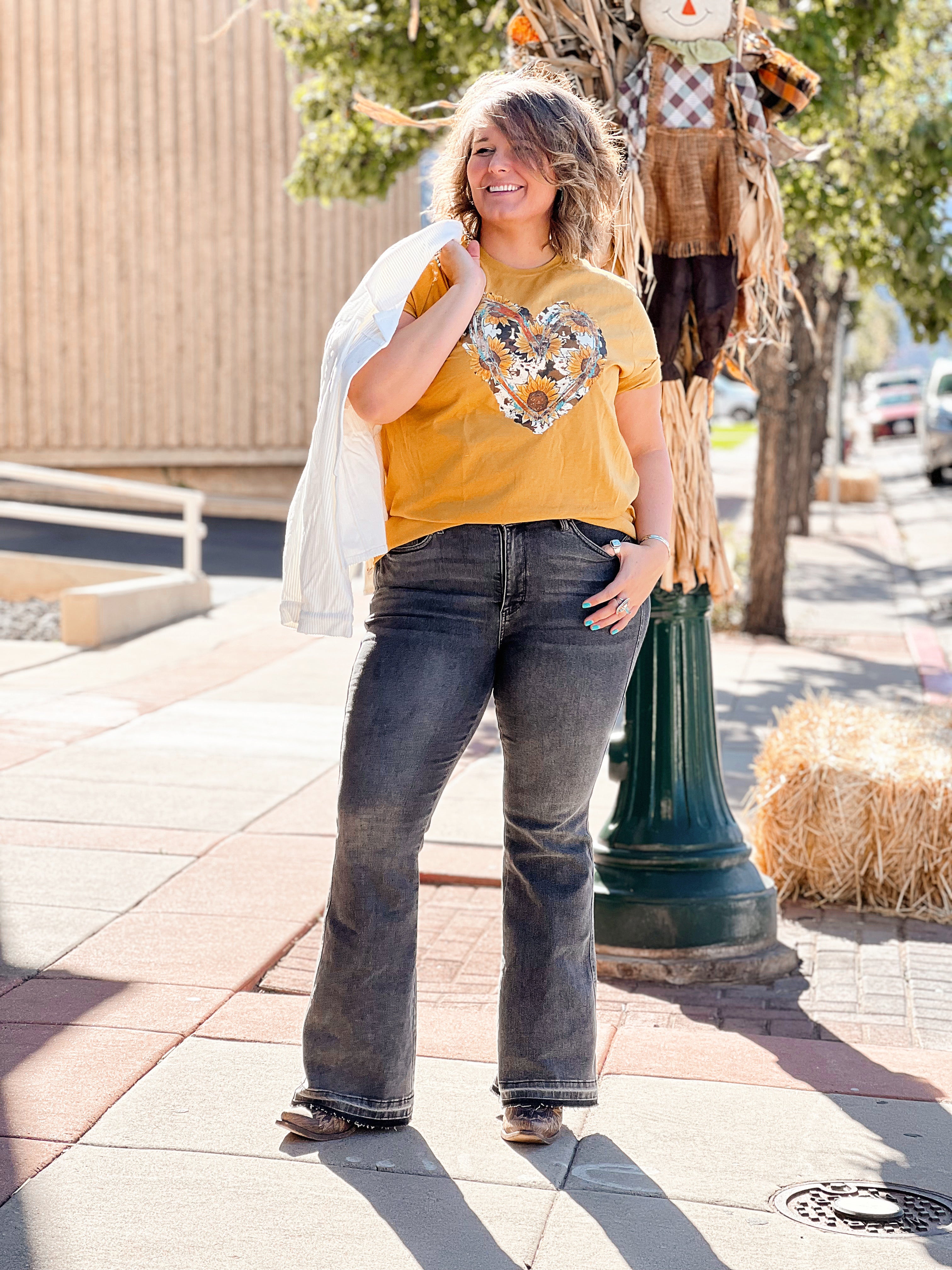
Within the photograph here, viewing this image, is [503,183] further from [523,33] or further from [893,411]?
[893,411]

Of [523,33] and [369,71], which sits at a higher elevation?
[369,71]

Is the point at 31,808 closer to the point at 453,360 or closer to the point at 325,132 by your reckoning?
the point at 453,360

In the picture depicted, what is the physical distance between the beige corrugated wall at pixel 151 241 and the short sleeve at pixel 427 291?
1462 cm

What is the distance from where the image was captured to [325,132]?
9859 millimetres

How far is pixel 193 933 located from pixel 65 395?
14.2 m

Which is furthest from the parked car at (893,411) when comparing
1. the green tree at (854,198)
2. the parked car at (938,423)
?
the green tree at (854,198)

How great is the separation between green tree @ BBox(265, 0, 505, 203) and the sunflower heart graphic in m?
6.36

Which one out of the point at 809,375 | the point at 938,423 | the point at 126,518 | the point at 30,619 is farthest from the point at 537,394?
the point at 938,423

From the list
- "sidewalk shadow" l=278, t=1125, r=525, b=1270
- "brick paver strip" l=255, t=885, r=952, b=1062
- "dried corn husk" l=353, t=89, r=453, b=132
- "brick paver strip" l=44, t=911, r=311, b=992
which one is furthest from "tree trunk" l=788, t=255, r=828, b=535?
"sidewalk shadow" l=278, t=1125, r=525, b=1270

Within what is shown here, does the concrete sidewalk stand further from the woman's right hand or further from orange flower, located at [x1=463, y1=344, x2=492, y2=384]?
the woman's right hand

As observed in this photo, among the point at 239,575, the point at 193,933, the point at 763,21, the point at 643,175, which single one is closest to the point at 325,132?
the point at 239,575

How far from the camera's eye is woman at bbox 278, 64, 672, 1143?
8.80 ft

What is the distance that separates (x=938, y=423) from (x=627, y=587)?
23259mm

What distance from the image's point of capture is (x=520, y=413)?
2.68 m
